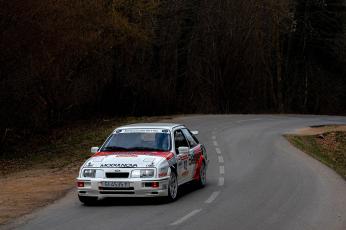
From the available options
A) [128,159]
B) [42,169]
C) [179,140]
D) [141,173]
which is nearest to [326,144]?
[42,169]

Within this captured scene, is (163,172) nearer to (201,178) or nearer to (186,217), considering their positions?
(186,217)

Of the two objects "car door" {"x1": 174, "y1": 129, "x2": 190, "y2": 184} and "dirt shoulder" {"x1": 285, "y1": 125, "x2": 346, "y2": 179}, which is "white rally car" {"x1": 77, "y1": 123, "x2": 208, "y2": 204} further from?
"dirt shoulder" {"x1": 285, "y1": 125, "x2": 346, "y2": 179}

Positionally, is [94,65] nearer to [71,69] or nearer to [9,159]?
[71,69]

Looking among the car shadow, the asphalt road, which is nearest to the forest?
the asphalt road

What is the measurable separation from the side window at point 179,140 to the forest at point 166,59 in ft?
49.3

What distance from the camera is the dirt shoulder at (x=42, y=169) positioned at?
14328 millimetres

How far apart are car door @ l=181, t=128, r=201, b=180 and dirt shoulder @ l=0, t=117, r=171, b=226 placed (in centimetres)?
306

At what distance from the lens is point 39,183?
1795 centimetres

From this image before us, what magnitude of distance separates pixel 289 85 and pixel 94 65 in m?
26.9

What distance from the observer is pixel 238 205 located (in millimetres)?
12586

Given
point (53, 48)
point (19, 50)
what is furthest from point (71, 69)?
point (19, 50)

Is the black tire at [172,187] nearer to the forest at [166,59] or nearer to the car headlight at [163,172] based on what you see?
the car headlight at [163,172]

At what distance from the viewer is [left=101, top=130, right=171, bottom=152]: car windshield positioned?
13.9 meters

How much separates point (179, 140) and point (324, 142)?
55.5 feet
